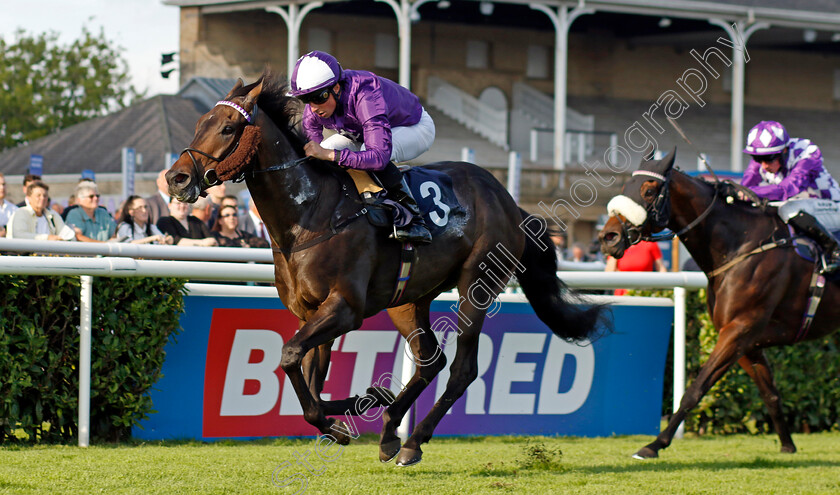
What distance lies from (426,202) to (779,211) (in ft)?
8.03

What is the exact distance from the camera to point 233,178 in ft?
14.2

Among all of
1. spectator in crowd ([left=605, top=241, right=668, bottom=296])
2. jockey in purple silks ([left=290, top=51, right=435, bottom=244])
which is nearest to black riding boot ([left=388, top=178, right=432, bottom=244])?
jockey in purple silks ([left=290, top=51, right=435, bottom=244])

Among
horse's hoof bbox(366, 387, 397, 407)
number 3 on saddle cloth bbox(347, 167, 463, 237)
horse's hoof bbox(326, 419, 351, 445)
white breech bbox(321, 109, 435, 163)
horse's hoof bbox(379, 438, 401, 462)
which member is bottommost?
horse's hoof bbox(379, 438, 401, 462)

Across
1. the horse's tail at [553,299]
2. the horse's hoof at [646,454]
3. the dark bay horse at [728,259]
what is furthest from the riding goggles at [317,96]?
the horse's hoof at [646,454]

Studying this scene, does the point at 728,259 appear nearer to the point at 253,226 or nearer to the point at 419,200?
the point at 419,200

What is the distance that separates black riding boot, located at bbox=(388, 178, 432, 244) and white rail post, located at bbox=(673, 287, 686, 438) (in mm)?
2639

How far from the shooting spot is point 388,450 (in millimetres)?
4730

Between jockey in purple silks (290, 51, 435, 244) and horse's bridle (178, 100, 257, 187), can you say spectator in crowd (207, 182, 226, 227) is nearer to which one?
jockey in purple silks (290, 51, 435, 244)

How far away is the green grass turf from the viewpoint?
14.1 ft

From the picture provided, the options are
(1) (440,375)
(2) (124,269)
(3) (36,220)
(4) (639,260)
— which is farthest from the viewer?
(4) (639,260)

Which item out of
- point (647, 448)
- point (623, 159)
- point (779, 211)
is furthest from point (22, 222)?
point (623, 159)

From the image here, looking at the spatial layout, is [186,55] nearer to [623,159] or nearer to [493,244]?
[623,159]

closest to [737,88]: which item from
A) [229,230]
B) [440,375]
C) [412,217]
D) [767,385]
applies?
[229,230]

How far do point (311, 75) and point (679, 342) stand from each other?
3454mm
